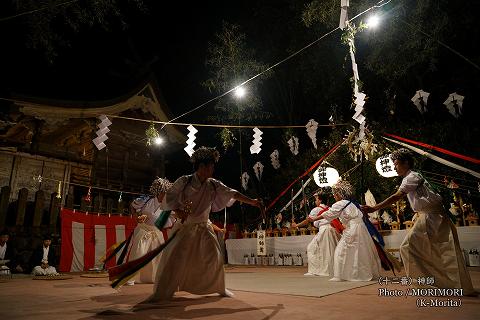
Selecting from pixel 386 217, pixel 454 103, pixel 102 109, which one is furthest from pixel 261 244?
pixel 102 109

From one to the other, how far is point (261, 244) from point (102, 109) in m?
8.92

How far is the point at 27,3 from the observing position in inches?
301

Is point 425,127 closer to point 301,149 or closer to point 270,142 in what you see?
point 301,149

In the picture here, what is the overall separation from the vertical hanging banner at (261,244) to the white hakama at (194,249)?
9005 millimetres

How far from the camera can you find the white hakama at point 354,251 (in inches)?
230

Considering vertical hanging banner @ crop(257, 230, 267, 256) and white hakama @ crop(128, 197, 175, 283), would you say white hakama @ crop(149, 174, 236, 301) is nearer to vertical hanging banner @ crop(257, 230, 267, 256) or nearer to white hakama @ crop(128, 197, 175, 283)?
white hakama @ crop(128, 197, 175, 283)

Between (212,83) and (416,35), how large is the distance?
8.81 meters

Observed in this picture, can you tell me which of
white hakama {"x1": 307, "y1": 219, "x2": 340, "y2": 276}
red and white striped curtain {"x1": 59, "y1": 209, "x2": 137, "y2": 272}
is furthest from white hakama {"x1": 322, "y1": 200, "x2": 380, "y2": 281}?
red and white striped curtain {"x1": 59, "y1": 209, "x2": 137, "y2": 272}

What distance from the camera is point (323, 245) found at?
7.66 m

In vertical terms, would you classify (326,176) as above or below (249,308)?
above

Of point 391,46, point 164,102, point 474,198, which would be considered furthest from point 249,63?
point 474,198

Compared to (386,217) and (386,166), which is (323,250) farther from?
(386,217)

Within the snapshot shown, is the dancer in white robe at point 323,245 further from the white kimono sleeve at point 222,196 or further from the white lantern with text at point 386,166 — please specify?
the white kimono sleeve at point 222,196

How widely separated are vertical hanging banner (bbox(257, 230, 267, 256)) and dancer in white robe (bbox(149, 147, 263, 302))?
8.96 metres
